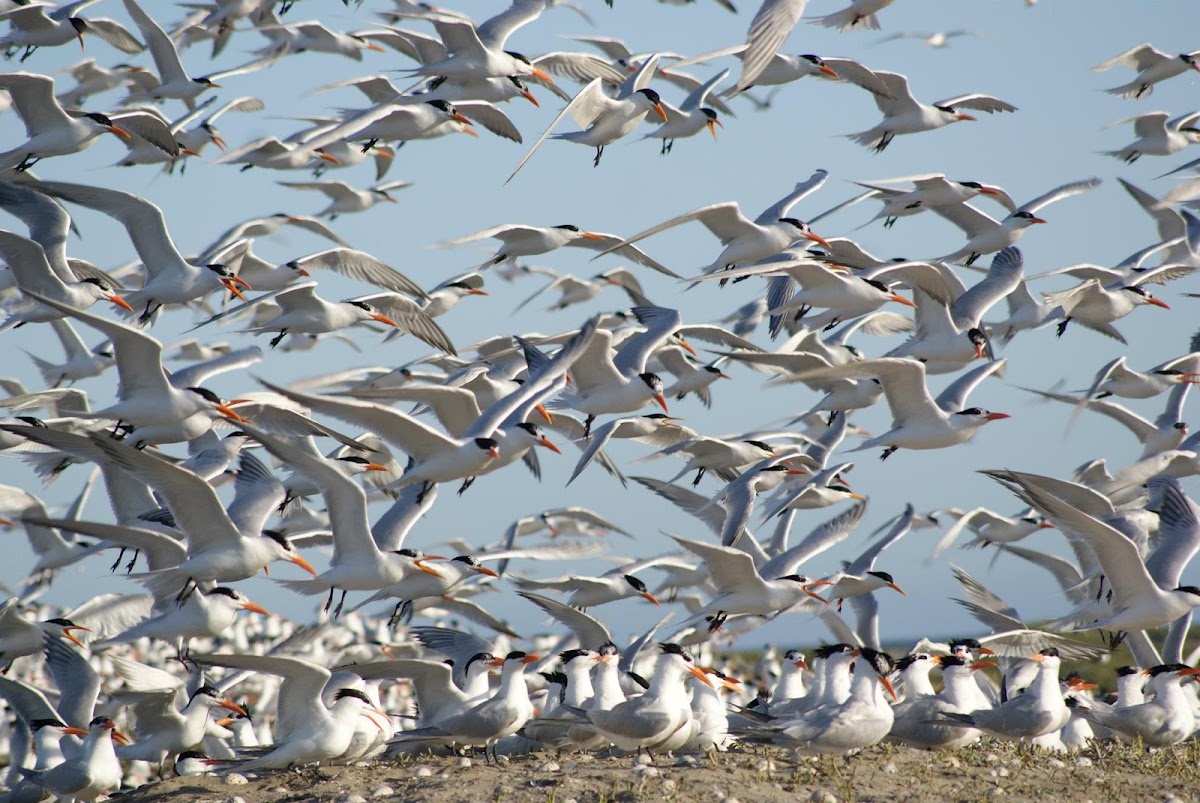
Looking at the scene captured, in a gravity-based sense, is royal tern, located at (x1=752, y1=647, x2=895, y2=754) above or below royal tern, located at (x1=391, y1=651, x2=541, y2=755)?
above

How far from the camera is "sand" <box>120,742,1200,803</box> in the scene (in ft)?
27.7

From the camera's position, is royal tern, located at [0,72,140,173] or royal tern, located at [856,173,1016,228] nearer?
royal tern, located at [0,72,140,173]

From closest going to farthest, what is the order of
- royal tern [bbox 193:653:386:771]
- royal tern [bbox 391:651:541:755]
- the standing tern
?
royal tern [bbox 193:653:386:771] → royal tern [bbox 391:651:541:755] → the standing tern

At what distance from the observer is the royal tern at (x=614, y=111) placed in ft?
43.8

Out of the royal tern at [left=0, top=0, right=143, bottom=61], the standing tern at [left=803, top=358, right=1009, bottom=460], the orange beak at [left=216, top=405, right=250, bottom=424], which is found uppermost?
the royal tern at [left=0, top=0, right=143, bottom=61]

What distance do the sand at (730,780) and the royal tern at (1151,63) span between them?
31.8ft

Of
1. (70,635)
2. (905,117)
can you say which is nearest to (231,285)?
(70,635)

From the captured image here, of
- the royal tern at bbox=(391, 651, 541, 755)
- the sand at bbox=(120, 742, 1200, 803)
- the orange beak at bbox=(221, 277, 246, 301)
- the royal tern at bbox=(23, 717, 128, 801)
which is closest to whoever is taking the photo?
the sand at bbox=(120, 742, 1200, 803)

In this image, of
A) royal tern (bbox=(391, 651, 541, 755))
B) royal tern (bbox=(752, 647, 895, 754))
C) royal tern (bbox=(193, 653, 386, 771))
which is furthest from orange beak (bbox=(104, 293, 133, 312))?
royal tern (bbox=(752, 647, 895, 754))

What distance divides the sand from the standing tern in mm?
3188

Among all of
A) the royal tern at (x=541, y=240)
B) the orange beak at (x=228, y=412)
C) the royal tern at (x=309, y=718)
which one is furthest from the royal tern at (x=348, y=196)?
the royal tern at (x=309, y=718)

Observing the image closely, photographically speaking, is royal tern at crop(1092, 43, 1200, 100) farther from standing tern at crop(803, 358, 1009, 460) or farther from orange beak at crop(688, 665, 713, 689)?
orange beak at crop(688, 665, 713, 689)

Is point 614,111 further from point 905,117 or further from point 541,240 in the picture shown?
point 905,117

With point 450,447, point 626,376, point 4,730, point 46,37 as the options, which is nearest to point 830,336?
point 626,376
